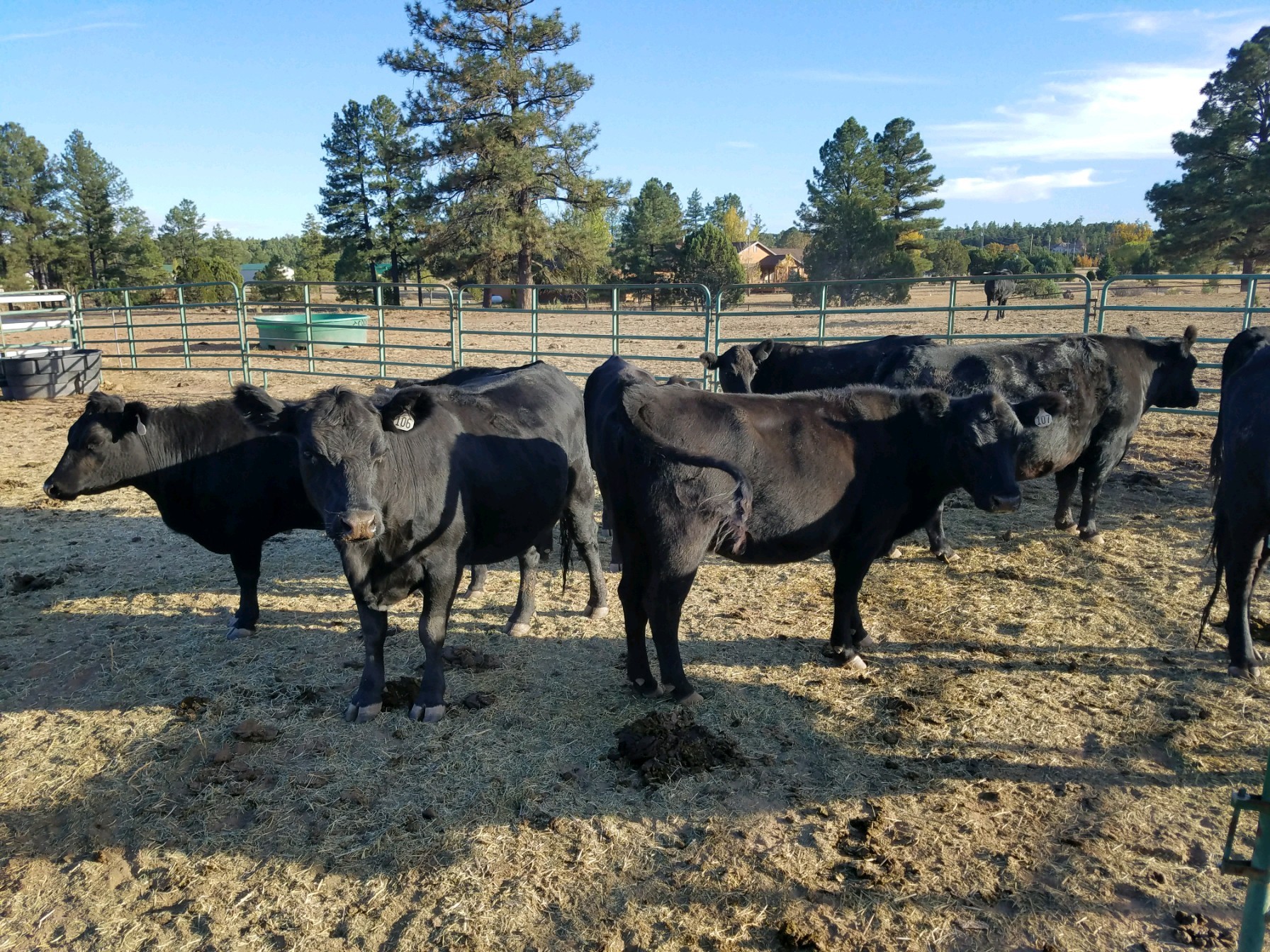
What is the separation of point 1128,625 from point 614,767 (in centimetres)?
359

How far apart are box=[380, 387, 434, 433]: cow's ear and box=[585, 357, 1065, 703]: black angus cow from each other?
95 cm

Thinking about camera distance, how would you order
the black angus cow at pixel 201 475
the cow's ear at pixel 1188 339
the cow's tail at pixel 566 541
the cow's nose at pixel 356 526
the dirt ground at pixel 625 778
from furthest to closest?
the cow's ear at pixel 1188 339
the cow's tail at pixel 566 541
the black angus cow at pixel 201 475
the cow's nose at pixel 356 526
the dirt ground at pixel 625 778

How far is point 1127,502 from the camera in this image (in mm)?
8125

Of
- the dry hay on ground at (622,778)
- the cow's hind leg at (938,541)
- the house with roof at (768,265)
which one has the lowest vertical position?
the dry hay on ground at (622,778)

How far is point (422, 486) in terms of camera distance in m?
4.32

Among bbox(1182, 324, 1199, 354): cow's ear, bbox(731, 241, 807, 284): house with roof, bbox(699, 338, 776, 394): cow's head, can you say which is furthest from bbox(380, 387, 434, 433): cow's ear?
bbox(731, 241, 807, 284): house with roof

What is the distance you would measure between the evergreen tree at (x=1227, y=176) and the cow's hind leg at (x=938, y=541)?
32.3 meters

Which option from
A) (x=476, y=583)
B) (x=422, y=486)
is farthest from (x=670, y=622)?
(x=476, y=583)

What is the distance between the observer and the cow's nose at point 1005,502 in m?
4.86

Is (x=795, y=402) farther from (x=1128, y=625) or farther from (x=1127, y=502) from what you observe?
(x=1127, y=502)

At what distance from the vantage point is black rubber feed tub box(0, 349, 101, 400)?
14406mm

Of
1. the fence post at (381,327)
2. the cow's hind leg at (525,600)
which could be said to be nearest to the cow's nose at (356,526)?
the cow's hind leg at (525,600)

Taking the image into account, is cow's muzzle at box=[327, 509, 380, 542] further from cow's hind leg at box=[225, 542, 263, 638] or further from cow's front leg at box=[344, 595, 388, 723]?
cow's hind leg at box=[225, 542, 263, 638]

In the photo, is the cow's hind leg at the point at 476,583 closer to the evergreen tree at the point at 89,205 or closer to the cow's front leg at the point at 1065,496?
the cow's front leg at the point at 1065,496
